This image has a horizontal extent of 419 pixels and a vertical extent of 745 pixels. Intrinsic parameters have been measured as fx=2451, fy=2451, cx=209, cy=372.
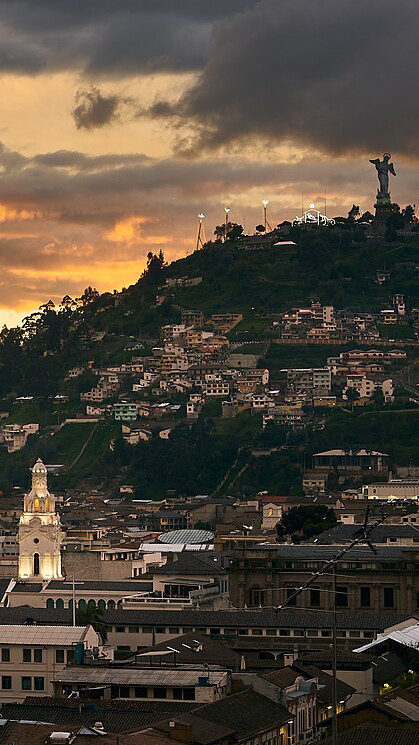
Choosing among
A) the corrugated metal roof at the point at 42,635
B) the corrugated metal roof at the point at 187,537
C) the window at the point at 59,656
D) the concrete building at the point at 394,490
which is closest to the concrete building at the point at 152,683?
the window at the point at 59,656

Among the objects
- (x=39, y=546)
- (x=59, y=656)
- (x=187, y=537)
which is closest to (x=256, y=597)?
(x=39, y=546)

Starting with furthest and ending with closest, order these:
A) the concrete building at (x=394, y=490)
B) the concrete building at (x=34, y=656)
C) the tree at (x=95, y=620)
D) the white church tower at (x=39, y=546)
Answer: the concrete building at (x=394, y=490), the white church tower at (x=39, y=546), the tree at (x=95, y=620), the concrete building at (x=34, y=656)

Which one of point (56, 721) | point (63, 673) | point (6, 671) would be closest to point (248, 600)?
point (6, 671)

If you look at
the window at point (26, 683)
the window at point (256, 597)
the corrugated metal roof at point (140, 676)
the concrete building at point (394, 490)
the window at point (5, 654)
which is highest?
the concrete building at point (394, 490)

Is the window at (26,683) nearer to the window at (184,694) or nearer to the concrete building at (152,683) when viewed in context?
the concrete building at (152,683)

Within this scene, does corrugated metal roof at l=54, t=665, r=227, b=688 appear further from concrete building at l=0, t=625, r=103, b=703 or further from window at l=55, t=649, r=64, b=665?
window at l=55, t=649, r=64, b=665
